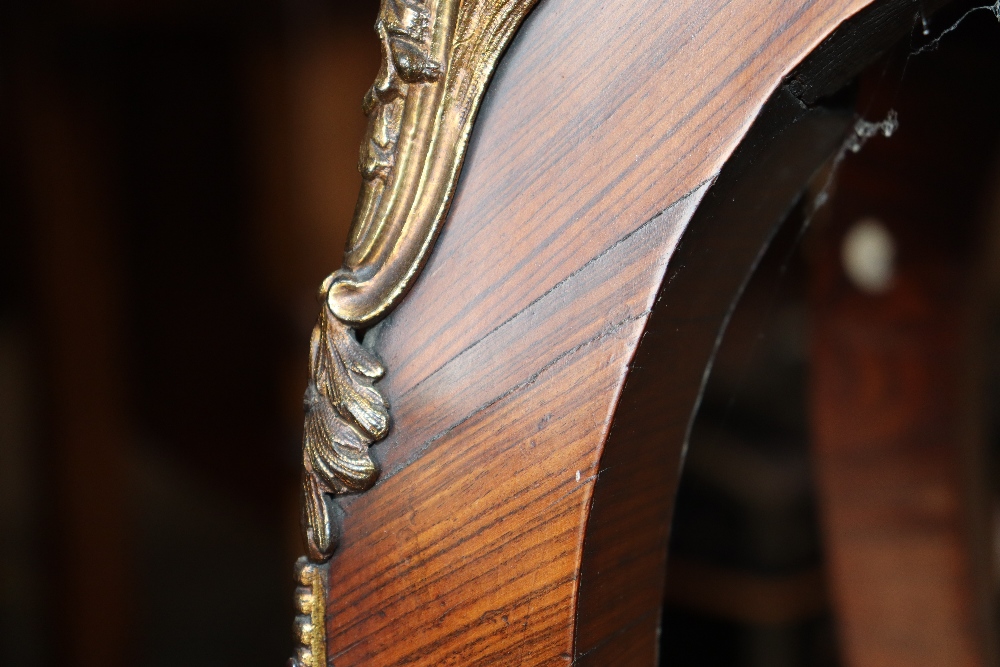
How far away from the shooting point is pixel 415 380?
37 centimetres

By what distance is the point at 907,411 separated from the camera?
74cm

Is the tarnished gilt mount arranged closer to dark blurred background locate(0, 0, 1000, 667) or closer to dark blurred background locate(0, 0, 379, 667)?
dark blurred background locate(0, 0, 1000, 667)

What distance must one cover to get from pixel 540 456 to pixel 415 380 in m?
0.06

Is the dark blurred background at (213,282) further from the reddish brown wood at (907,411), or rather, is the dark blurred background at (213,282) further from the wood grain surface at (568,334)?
the wood grain surface at (568,334)

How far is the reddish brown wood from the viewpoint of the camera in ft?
2.30

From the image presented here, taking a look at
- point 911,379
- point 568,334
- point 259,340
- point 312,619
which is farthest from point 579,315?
point 259,340

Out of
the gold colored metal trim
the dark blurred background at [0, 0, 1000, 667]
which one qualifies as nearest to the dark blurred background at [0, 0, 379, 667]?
the dark blurred background at [0, 0, 1000, 667]

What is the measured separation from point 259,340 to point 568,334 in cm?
252

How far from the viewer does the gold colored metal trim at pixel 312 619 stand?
396mm

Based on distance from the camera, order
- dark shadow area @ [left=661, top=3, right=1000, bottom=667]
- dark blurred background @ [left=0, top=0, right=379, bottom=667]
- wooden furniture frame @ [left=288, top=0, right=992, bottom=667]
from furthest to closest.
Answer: dark blurred background @ [left=0, top=0, right=379, bottom=667], dark shadow area @ [left=661, top=3, right=1000, bottom=667], wooden furniture frame @ [left=288, top=0, right=992, bottom=667]

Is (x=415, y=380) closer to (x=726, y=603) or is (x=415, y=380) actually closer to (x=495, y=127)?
(x=495, y=127)

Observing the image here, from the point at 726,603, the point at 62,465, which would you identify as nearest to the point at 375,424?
Result: the point at 726,603

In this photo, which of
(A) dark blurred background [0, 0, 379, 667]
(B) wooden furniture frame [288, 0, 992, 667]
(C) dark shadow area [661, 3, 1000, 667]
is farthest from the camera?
(A) dark blurred background [0, 0, 379, 667]

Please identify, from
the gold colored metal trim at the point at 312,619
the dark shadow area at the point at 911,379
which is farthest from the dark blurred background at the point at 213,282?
the gold colored metal trim at the point at 312,619
